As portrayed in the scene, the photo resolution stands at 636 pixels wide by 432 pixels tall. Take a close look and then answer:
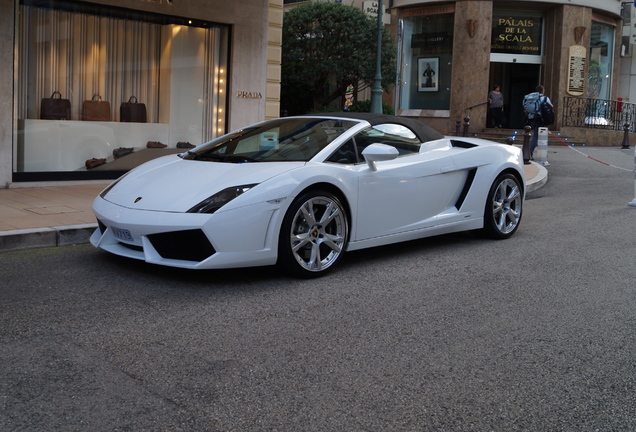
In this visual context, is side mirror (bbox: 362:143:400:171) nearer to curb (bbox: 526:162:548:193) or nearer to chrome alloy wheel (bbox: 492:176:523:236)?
chrome alloy wheel (bbox: 492:176:523:236)

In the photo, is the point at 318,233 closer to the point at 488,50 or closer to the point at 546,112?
the point at 546,112

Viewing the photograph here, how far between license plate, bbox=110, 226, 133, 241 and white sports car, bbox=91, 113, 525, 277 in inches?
0.4

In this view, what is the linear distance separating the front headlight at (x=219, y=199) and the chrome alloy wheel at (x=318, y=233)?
455 millimetres

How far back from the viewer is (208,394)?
3338 mm

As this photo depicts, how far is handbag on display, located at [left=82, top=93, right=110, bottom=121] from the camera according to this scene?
1129cm

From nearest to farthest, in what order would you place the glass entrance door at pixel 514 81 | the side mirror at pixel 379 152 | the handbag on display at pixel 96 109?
the side mirror at pixel 379 152 → the handbag on display at pixel 96 109 → the glass entrance door at pixel 514 81

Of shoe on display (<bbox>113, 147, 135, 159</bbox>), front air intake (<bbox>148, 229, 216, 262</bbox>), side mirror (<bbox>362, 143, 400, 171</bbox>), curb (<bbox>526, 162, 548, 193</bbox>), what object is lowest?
front air intake (<bbox>148, 229, 216, 262</bbox>)

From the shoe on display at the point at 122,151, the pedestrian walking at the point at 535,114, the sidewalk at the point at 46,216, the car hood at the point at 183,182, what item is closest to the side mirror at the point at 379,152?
the car hood at the point at 183,182

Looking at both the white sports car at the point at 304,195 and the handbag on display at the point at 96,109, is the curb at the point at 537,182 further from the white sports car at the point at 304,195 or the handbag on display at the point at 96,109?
the handbag on display at the point at 96,109

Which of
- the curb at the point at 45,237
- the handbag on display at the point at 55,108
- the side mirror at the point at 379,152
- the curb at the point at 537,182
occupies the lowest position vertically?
the curb at the point at 45,237

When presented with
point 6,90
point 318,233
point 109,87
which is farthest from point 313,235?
point 109,87

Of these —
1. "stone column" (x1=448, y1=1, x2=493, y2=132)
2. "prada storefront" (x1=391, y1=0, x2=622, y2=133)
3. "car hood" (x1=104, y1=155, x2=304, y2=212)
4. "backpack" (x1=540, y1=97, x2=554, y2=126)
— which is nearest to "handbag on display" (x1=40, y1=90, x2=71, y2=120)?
"car hood" (x1=104, y1=155, x2=304, y2=212)

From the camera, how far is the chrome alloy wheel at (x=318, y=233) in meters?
5.47

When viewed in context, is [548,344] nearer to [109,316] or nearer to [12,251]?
[109,316]
